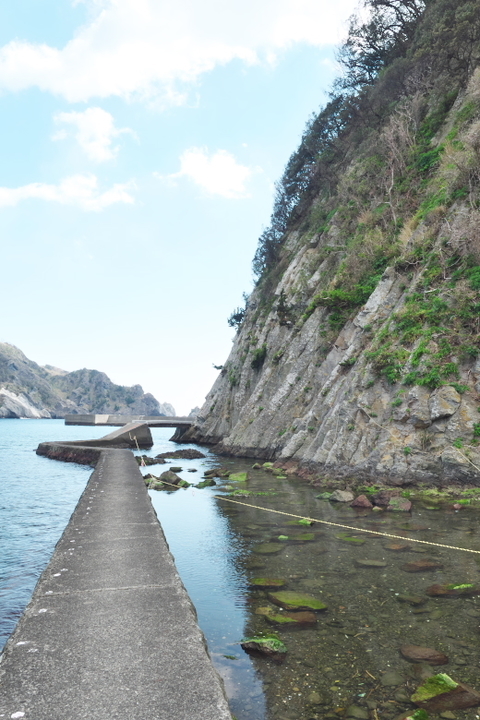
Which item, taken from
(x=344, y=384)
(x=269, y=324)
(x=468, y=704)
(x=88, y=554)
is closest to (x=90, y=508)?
(x=88, y=554)

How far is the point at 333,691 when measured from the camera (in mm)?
5160

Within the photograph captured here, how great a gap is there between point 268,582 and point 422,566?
308 cm

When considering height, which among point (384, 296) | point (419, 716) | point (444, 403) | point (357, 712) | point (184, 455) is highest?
point (384, 296)

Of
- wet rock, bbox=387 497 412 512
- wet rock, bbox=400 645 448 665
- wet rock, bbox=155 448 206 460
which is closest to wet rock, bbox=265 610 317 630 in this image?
wet rock, bbox=400 645 448 665

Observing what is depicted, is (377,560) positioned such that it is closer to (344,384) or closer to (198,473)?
(344,384)

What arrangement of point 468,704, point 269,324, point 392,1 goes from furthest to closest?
point 269,324, point 392,1, point 468,704

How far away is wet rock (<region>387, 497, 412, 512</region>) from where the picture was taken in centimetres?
1440

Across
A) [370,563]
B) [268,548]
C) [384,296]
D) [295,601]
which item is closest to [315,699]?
[295,601]

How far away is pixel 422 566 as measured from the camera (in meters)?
9.12

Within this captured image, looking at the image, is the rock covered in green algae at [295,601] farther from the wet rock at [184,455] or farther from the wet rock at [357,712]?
the wet rock at [184,455]

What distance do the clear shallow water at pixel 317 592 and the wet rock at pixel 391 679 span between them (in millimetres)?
24

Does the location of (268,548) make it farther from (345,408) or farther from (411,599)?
(345,408)

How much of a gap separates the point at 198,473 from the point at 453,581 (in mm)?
19775

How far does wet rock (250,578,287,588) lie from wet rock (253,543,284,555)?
70.9 inches
